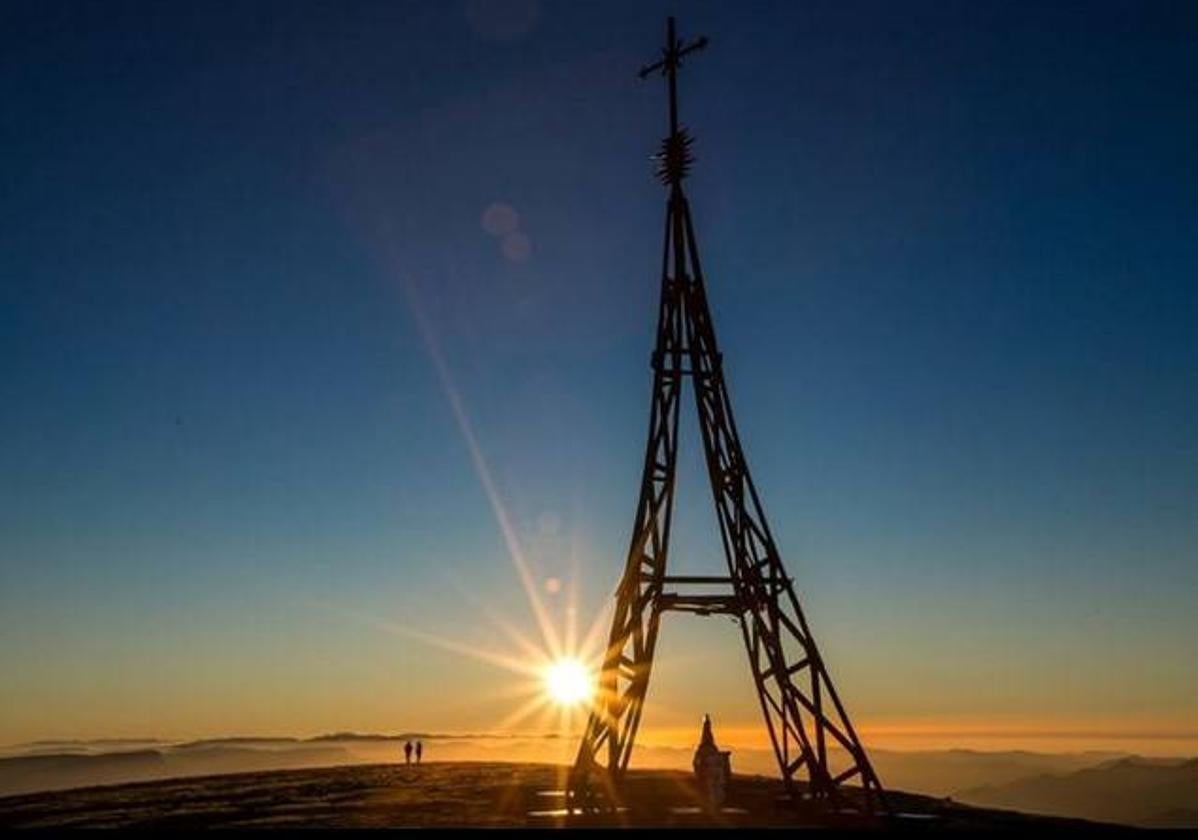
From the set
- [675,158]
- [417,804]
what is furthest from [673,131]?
[417,804]

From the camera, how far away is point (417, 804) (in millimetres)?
24859

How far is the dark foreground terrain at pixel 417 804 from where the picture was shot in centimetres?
2009

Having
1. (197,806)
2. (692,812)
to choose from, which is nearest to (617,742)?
(692,812)

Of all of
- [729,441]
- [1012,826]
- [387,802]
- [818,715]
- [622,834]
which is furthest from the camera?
[387,802]

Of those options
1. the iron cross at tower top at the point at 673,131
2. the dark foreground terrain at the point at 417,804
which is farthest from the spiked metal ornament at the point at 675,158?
the dark foreground terrain at the point at 417,804

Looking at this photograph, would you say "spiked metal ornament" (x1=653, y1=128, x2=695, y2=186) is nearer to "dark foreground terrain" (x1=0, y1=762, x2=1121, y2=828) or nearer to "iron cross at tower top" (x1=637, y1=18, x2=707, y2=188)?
"iron cross at tower top" (x1=637, y1=18, x2=707, y2=188)

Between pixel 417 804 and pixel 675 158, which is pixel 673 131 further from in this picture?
pixel 417 804

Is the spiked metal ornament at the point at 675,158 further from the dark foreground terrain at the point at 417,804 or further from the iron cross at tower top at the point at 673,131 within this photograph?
the dark foreground terrain at the point at 417,804

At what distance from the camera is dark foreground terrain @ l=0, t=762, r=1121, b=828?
20094 millimetres

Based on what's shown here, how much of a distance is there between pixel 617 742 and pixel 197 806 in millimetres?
→ 12597

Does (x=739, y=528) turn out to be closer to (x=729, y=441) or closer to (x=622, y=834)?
(x=729, y=441)

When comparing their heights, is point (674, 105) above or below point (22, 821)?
above

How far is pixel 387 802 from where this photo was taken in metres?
→ 25.7

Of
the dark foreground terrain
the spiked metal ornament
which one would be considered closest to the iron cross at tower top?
the spiked metal ornament
